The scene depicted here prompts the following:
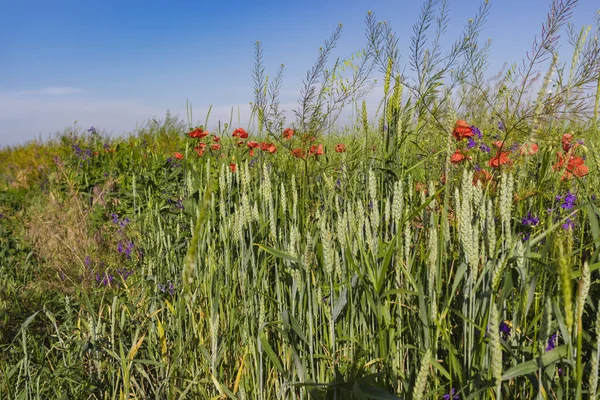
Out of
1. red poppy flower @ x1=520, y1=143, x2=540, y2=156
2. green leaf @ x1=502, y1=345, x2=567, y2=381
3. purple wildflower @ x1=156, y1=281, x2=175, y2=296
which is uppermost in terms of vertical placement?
red poppy flower @ x1=520, y1=143, x2=540, y2=156

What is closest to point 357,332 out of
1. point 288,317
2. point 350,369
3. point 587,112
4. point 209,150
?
point 350,369

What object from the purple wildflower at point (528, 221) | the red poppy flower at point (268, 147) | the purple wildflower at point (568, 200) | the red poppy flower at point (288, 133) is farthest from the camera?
the red poppy flower at point (268, 147)

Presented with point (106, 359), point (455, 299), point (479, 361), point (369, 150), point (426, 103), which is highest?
point (426, 103)

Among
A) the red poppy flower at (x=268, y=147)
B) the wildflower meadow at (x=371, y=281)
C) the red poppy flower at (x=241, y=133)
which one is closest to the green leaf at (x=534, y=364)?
the wildflower meadow at (x=371, y=281)

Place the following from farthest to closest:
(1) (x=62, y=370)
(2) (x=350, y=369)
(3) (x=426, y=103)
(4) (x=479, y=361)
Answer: (3) (x=426, y=103), (1) (x=62, y=370), (2) (x=350, y=369), (4) (x=479, y=361)

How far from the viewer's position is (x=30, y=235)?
344 centimetres

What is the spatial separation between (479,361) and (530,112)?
37.6 inches

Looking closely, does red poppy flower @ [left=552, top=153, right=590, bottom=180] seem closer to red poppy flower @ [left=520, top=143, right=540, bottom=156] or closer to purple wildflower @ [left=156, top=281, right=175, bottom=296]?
red poppy flower @ [left=520, top=143, right=540, bottom=156]

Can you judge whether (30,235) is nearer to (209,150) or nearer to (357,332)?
(209,150)

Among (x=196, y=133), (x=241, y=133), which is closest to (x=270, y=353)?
(x=241, y=133)

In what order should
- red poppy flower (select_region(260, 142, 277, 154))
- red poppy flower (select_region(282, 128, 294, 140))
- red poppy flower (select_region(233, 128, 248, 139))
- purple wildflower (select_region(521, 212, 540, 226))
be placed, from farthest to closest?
red poppy flower (select_region(233, 128, 248, 139)) < red poppy flower (select_region(260, 142, 277, 154)) < red poppy flower (select_region(282, 128, 294, 140)) < purple wildflower (select_region(521, 212, 540, 226))

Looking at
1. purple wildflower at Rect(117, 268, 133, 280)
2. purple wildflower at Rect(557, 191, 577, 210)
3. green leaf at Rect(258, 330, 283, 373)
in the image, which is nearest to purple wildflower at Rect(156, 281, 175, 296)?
purple wildflower at Rect(117, 268, 133, 280)

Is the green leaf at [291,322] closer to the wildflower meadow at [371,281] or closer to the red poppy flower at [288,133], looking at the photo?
the wildflower meadow at [371,281]

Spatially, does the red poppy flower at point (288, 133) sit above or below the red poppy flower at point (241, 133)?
below
